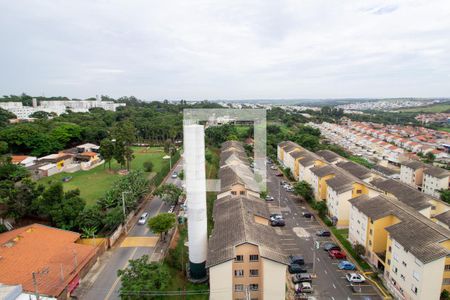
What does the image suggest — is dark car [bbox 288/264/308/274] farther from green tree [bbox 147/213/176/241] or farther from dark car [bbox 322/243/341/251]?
green tree [bbox 147/213/176/241]

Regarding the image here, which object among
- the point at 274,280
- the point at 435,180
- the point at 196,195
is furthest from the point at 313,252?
the point at 435,180

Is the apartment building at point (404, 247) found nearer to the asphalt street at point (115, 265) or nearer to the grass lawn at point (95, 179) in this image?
the asphalt street at point (115, 265)

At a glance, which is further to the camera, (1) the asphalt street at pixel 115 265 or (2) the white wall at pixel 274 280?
(1) the asphalt street at pixel 115 265

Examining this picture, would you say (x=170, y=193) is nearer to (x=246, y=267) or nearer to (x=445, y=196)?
(x=246, y=267)

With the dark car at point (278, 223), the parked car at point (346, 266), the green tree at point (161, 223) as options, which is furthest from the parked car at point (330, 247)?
the green tree at point (161, 223)

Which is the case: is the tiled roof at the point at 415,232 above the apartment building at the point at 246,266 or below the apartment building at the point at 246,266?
above

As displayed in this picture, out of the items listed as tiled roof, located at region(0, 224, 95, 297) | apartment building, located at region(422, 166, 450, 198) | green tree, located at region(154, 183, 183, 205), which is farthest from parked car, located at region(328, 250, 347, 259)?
apartment building, located at region(422, 166, 450, 198)
